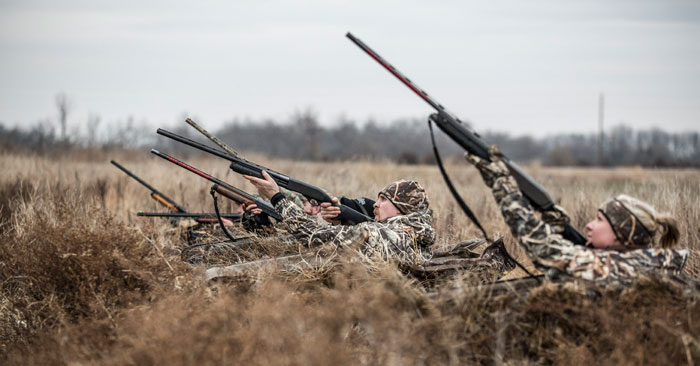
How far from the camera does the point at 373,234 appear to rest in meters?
5.00

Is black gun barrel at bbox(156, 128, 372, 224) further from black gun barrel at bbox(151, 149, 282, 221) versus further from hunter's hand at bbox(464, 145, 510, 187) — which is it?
hunter's hand at bbox(464, 145, 510, 187)

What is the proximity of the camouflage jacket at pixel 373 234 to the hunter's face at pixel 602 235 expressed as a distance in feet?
4.98

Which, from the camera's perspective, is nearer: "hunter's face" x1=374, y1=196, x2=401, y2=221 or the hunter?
the hunter

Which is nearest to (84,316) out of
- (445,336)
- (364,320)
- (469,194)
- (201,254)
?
(201,254)

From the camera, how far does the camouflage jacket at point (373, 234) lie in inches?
195

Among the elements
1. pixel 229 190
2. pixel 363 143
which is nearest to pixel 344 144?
pixel 363 143

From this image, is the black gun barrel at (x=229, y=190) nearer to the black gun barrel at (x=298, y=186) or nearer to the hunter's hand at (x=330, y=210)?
the black gun barrel at (x=298, y=186)

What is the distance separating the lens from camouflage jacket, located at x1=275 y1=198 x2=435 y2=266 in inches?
195

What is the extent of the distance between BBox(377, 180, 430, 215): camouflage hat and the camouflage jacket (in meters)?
0.09

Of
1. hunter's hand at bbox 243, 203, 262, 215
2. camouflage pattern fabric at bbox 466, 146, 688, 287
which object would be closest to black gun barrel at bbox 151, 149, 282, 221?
hunter's hand at bbox 243, 203, 262, 215

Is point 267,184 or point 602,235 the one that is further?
point 267,184

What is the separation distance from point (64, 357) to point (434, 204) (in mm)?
7116

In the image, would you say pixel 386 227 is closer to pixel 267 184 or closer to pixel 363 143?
pixel 267 184

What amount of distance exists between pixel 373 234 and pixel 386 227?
0.61 feet
